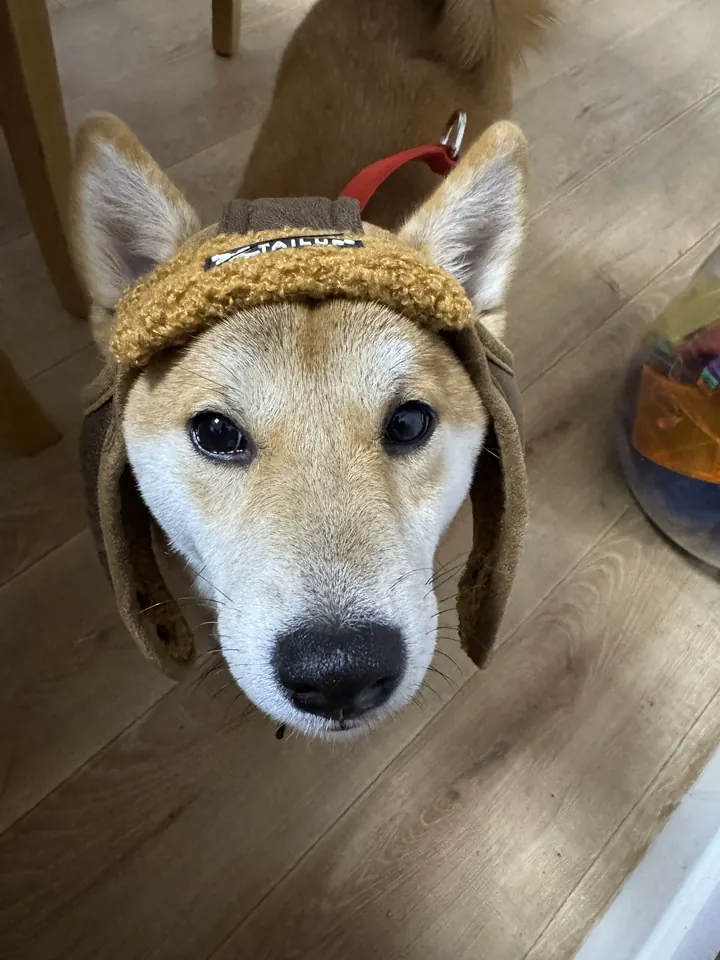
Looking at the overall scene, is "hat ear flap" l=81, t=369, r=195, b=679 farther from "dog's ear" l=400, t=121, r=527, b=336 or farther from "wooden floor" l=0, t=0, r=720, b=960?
"dog's ear" l=400, t=121, r=527, b=336

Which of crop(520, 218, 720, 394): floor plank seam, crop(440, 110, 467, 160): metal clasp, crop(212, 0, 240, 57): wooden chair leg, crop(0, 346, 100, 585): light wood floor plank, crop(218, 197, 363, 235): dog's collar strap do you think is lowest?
crop(0, 346, 100, 585): light wood floor plank

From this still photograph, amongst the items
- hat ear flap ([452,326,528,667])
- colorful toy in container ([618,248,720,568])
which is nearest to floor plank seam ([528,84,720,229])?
colorful toy in container ([618,248,720,568])

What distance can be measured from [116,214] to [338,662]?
0.57 m

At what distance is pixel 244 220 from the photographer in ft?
2.73

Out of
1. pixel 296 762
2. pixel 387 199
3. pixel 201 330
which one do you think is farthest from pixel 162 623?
pixel 387 199

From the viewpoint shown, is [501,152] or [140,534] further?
[140,534]

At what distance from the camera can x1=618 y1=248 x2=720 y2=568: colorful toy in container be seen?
1474mm

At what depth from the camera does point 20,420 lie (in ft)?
4.79

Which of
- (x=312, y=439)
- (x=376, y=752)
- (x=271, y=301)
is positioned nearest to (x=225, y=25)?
(x=271, y=301)

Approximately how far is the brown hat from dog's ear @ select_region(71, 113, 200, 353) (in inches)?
3.0

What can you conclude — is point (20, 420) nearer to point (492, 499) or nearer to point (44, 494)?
point (44, 494)

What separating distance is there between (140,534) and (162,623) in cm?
14

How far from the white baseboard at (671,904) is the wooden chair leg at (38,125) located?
1.56 meters

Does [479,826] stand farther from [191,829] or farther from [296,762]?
[191,829]
